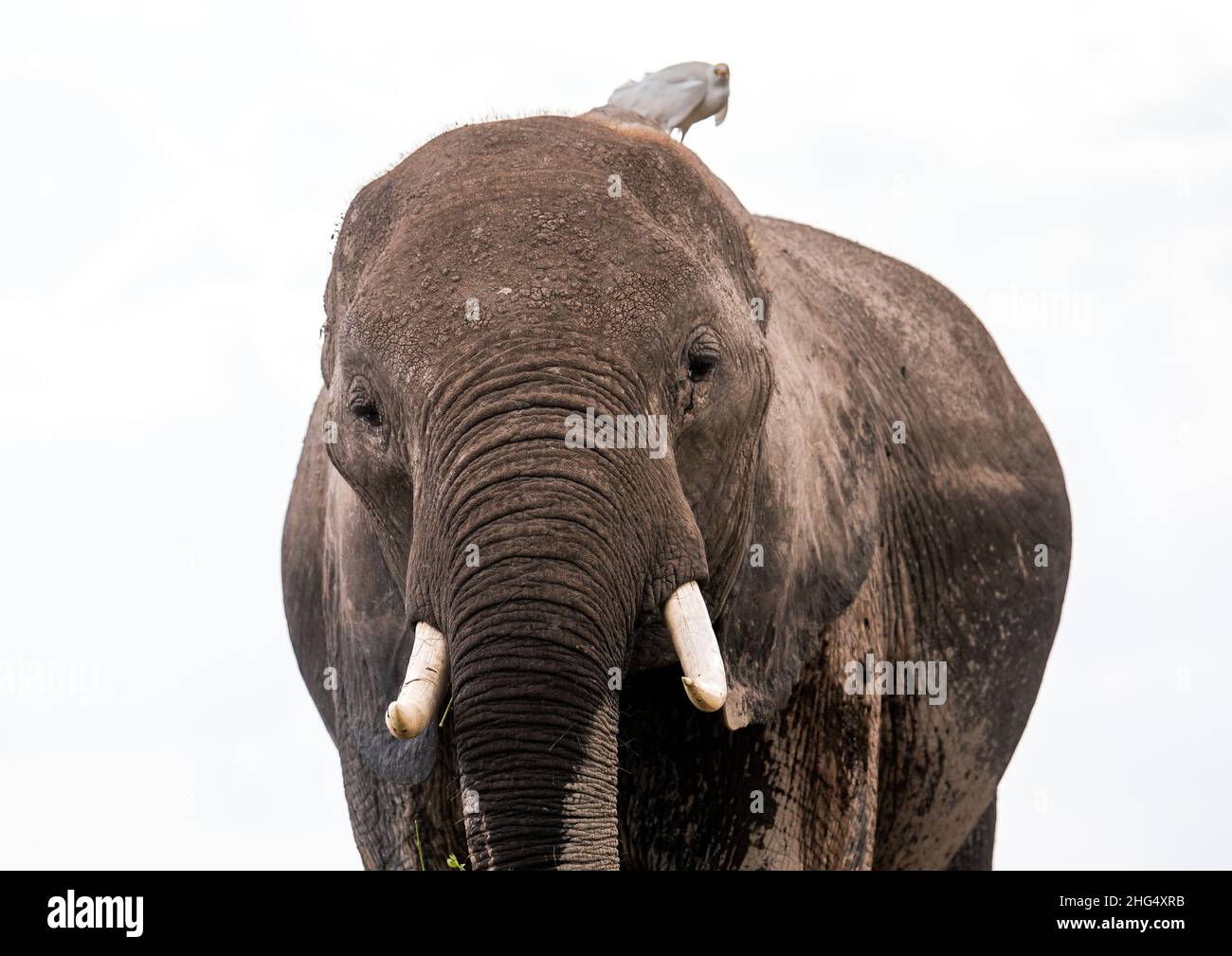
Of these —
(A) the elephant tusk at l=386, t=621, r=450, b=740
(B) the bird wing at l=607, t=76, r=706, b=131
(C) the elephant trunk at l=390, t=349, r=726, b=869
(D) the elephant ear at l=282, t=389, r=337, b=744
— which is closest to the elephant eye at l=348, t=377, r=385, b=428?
(C) the elephant trunk at l=390, t=349, r=726, b=869

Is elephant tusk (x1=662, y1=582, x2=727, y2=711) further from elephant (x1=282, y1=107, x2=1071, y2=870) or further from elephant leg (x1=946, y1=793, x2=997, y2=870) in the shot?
elephant leg (x1=946, y1=793, x2=997, y2=870)

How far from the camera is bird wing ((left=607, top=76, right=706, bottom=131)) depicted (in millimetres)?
12570

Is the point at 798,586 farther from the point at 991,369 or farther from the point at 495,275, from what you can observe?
the point at 991,369

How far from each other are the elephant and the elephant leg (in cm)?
88

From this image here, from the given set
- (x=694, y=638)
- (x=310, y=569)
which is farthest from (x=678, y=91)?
(x=694, y=638)

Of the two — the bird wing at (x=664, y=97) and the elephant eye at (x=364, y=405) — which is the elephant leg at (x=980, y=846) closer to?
the bird wing at (x=664, y=97)

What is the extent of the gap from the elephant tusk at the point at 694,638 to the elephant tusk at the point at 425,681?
26.8 inches

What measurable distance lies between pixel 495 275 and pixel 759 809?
2450 mm

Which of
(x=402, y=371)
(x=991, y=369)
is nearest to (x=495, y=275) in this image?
(x=402, y=371)

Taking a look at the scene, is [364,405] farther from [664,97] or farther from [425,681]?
[664,97]

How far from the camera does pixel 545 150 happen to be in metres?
8.00

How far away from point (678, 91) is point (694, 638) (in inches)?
227

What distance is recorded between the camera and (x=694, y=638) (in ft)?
24.6

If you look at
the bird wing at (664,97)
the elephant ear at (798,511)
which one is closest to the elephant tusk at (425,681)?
the elephant ear at (798,511)
